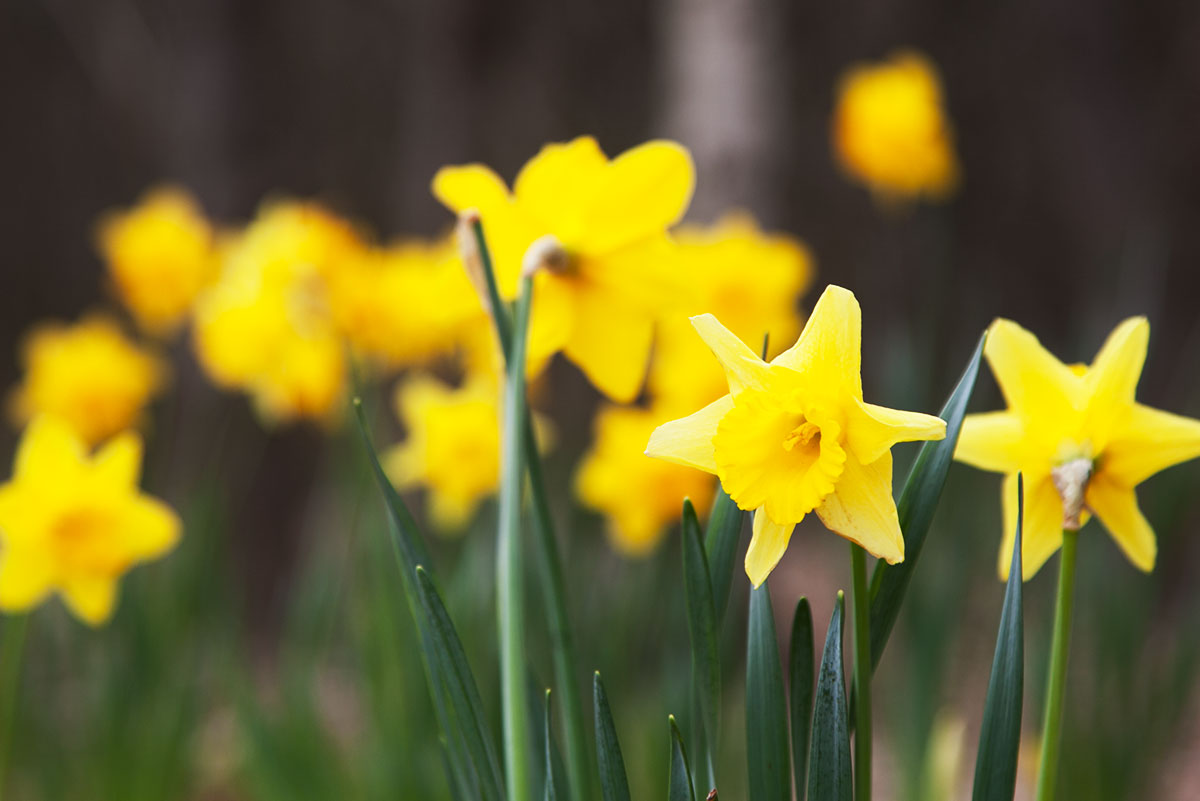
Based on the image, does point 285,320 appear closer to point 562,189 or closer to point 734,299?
point 734,299

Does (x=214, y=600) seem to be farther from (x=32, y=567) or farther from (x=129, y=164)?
(x=129, y=164)

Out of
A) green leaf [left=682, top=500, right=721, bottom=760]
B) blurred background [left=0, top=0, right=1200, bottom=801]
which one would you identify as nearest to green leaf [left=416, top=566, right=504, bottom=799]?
green leaf [left=682, top=500, right=721, bottom=760]

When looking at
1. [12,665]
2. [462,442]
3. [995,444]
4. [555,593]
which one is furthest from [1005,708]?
[12,665]

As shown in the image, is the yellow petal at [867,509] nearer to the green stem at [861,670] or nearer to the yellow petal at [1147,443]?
the green stem at [861,670]

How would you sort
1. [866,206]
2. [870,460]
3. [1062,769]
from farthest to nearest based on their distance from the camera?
1. [866,206]
2. [1062,769]
3. [870,460]

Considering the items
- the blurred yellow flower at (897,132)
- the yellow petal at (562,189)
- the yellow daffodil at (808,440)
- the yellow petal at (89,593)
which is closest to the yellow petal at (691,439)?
the yellow daffodil at (808,440)

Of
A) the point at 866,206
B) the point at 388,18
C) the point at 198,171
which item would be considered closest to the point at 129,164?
the point at 198,171
